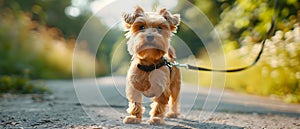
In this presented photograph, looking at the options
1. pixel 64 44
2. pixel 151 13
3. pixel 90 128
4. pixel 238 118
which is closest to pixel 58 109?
pixel 90 128

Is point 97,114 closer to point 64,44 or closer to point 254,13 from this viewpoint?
point 254,13

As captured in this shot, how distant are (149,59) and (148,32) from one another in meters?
0.34

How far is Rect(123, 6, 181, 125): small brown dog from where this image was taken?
378cm

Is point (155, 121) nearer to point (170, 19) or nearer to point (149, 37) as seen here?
point (149, 37)

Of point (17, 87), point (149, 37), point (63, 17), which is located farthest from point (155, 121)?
point (63, 17)

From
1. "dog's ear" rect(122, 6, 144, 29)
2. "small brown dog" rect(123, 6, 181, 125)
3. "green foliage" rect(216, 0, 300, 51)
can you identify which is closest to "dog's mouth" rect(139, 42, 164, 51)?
"small brown dog" rect(123, 6, 181, 125)

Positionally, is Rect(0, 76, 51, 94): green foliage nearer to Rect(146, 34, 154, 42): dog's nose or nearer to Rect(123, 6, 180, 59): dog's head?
Rect(123, 6, 180, 59): dog's head

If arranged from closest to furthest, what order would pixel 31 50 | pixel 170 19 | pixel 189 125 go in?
pixel 170 19 < pixel 189 125 < pixel 31 50

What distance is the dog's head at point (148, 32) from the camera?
3732 mm

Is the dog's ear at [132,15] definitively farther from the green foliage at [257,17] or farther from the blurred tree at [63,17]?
the blurred tree at [63,17]

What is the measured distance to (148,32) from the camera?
147 inches

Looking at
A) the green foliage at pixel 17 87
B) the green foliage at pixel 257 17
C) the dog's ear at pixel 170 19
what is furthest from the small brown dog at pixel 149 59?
the green foliage at pixel 17 87

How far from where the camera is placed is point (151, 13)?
406 centimetres

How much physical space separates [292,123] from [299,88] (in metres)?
3.00
